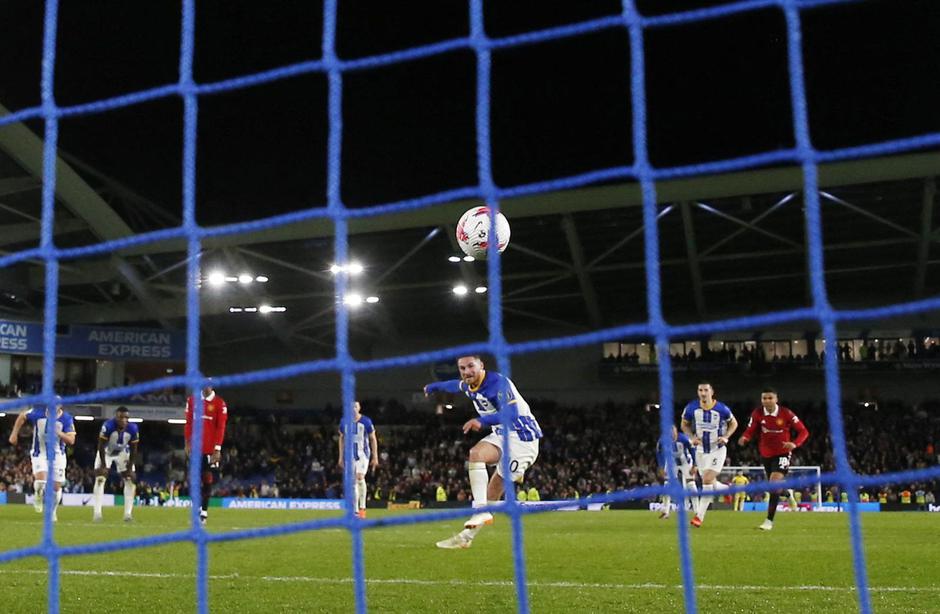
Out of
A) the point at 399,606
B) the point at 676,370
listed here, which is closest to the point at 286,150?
the point at 676,370

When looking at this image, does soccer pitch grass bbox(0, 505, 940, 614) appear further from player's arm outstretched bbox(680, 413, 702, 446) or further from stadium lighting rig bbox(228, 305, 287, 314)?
stadium lighting rig bbox(228, 305, 287, 314)

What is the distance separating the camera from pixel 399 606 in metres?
5.58

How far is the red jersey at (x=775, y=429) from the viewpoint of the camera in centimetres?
1278

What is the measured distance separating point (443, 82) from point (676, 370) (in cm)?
1513

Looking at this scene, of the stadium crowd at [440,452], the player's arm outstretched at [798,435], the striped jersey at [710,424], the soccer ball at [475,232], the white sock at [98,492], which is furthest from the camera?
the stadium crowd at [440,452]

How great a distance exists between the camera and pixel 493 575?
7.02 metres

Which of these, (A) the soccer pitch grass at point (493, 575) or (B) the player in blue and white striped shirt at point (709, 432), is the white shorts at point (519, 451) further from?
(B) the player in blue and white striped shirt at point (709, 432)

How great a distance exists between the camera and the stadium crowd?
109 ft

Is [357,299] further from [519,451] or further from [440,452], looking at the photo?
[519,451]

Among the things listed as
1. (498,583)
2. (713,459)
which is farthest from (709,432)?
(498,583)

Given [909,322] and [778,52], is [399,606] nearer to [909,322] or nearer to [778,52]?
[778,52]

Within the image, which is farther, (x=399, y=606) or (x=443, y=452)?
(x=443, y=452)

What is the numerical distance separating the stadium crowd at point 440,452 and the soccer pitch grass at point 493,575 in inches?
870

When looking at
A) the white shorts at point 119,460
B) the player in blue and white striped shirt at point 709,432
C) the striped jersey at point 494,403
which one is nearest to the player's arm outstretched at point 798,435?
the player in blue and white striped shirt at point 709,432
